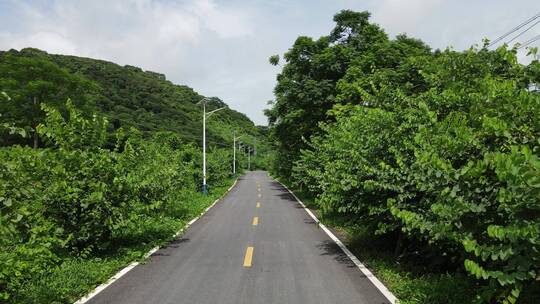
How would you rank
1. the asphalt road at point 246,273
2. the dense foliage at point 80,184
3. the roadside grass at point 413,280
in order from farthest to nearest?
1. the dense foliage at point 80,184
2. the asphalt road at point 246,273
3. the roadside grass at point 413,280

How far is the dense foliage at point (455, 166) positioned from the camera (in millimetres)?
4191

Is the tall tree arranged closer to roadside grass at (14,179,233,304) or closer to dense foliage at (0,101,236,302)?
roadside grass at (14,179,233,304)

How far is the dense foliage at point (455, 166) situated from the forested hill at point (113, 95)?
27065mm

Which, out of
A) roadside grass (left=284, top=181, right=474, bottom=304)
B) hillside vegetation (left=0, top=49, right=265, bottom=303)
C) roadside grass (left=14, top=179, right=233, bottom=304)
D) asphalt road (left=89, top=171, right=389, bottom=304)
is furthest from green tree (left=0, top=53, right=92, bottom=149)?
roadside grass (left=284, top=181, right=474, bottom=304)

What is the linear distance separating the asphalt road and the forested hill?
81.1ft

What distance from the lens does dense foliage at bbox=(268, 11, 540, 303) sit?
4.19 m

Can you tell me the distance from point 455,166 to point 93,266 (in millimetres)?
7202

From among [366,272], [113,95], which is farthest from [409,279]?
[113,95]

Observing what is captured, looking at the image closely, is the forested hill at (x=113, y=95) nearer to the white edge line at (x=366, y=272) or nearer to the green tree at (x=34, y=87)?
the green tree at (x=34, y=87)

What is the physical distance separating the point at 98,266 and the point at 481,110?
7731 mm

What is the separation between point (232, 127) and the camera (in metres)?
124

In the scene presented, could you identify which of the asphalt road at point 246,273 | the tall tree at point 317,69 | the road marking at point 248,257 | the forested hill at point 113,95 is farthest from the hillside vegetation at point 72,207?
the forested hill at point 113,95

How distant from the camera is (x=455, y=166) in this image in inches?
274

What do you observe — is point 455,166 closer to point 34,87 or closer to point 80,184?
point 80,184
